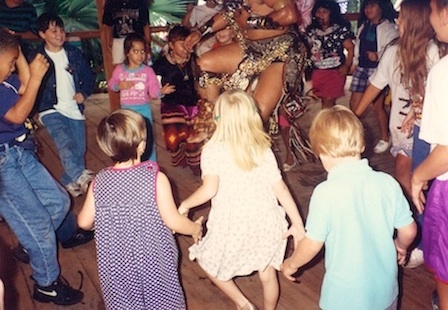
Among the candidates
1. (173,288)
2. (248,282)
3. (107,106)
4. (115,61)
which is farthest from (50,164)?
(173,288)

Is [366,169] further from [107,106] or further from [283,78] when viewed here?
[107,106]

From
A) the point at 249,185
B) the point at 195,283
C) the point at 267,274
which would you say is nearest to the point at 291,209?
the point at 249,185

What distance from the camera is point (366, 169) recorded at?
1899mm

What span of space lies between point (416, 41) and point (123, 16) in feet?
14.1

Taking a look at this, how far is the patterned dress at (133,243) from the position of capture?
7.00ft

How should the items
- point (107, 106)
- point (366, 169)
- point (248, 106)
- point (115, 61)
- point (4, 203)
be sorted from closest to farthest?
point (366, 169), point (248, 106), point (4, 203), point (115, 61), point (107, 106)

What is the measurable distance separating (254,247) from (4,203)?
4.69 feet

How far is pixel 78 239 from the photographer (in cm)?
362

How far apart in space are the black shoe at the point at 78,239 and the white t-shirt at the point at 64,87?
1.21 m

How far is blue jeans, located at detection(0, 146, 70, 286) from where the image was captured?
8.63 ft

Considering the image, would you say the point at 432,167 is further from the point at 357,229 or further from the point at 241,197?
the point at 241,197

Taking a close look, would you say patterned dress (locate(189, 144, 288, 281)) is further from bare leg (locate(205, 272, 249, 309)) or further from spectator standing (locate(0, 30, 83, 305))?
spectator standing (locate(0, 30, 83, 305))

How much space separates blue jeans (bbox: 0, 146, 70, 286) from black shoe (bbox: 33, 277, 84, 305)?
1.6 inches

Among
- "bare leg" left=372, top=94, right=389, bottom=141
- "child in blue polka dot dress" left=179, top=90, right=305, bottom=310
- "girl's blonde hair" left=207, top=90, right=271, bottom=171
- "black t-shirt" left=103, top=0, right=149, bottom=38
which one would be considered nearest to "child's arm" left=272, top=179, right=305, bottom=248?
"child in blue polka dot dress" left=179, top=90, right=305, bottom=310
